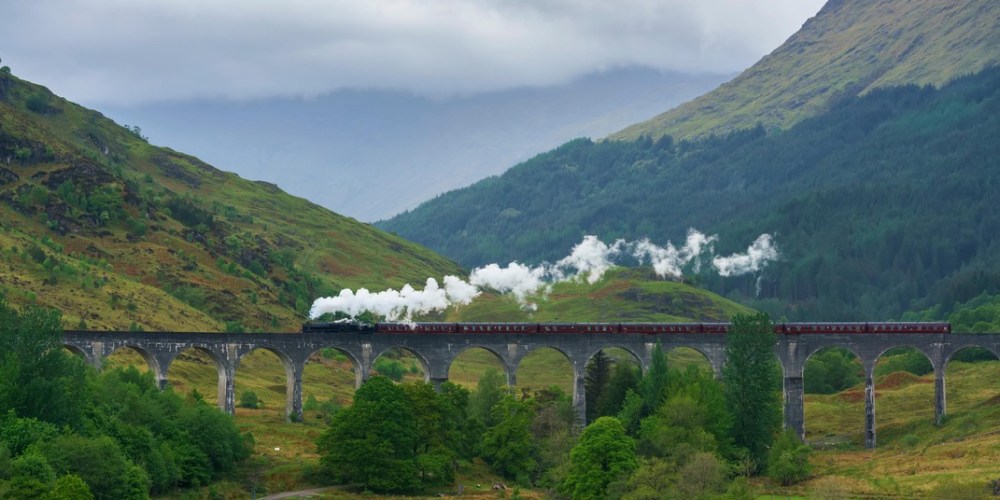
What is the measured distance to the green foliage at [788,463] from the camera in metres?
114

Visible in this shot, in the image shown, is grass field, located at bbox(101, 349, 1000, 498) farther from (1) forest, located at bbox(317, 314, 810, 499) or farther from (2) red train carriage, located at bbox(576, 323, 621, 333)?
(2) red train carriage, located at bbox(576, 323, 621, 333)

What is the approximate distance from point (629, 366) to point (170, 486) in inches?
1910

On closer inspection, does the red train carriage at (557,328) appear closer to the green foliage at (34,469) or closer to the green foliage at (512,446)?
the green foliage at (512,446)

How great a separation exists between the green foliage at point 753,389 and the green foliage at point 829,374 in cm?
5706

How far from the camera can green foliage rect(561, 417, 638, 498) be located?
102 m

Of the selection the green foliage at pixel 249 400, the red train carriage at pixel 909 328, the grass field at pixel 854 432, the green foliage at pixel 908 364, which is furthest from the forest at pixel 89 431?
the green foliage at pixel 908 364

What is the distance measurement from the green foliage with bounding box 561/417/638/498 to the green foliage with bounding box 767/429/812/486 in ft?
46.2

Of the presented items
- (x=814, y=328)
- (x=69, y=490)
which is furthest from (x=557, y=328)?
(x=69, y=490)

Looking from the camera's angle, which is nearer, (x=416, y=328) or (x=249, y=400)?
(x=416, y=328)

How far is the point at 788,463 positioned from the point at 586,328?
3109 centimetres

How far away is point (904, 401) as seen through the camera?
156625 mm

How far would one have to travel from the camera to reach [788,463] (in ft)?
372

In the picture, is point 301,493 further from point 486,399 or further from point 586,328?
point 586,328

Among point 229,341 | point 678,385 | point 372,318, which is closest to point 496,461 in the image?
point 678,385
